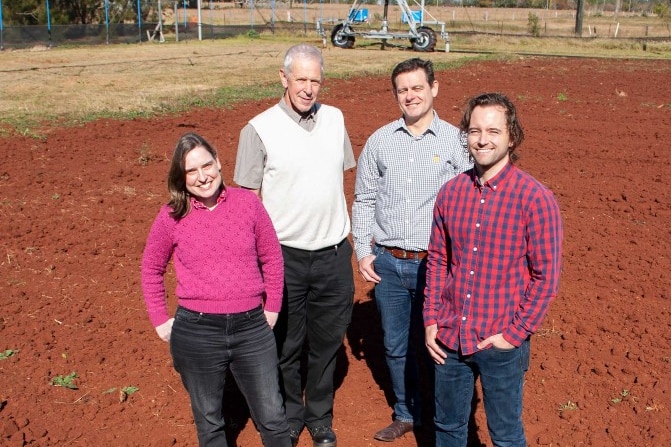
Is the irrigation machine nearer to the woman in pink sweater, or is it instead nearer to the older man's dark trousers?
the older man's dark trousers

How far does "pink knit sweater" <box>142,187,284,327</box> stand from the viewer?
3.17m

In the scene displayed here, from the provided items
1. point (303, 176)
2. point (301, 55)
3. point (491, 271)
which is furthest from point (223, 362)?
point (301, 55)

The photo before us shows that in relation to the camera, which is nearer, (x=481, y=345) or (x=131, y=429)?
(x=481, y=345)

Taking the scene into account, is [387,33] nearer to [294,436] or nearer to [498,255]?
[294,436]

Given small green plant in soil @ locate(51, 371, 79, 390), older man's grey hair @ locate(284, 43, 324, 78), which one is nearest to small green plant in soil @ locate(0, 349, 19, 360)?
small green plant in soil @ locate(51, 371, 79, 390)

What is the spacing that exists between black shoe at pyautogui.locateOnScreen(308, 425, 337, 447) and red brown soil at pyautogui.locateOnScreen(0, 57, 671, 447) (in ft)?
0.27

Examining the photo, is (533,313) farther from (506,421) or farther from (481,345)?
(506,421)

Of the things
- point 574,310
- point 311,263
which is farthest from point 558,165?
point 311,263

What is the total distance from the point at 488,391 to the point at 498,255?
567 mm

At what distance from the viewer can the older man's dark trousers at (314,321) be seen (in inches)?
150

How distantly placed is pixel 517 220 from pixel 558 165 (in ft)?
25.1

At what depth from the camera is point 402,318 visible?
3.97 m

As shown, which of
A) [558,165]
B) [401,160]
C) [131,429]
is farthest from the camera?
[558,165]

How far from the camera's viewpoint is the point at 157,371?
4.89 meters
